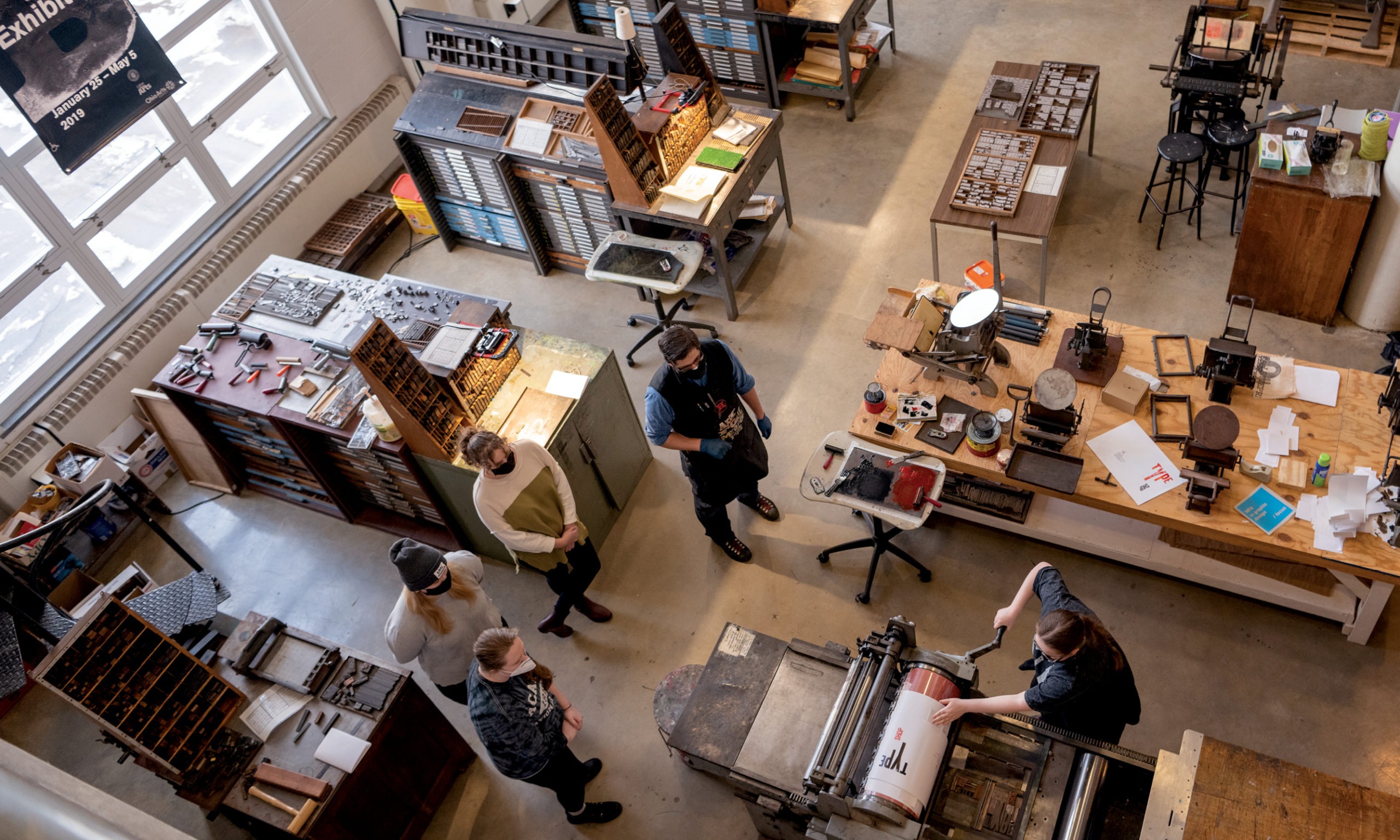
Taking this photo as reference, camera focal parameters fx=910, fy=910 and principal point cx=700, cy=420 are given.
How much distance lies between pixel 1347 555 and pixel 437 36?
6.93 meters

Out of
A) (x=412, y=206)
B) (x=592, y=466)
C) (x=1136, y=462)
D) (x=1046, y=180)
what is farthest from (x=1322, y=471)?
(x=412, y=206)

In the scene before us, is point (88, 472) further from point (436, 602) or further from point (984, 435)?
point (984, 435)

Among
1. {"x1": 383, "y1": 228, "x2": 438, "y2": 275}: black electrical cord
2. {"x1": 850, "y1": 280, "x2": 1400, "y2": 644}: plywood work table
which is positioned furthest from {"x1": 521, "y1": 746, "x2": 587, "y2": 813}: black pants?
{"x1": 383, "y1": 228, "x2": 438, "y2": 275}: black electrical cord

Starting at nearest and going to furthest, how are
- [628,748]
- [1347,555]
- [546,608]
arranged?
1. [1347,555]
2. [628,748]
3. [546,608]

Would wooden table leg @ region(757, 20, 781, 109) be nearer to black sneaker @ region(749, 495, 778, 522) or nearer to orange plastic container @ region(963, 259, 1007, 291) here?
orange plastic container @ region(963, 259, 1007, 291)

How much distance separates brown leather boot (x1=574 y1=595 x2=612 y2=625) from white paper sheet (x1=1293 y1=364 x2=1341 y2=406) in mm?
3923

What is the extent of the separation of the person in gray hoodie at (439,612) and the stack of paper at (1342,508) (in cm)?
387

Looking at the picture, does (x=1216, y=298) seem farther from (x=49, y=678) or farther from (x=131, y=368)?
(x=131, y=368)

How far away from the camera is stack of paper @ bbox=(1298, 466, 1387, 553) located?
165 inches

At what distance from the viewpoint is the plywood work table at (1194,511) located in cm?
431

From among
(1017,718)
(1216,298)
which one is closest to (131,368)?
(1017,718)

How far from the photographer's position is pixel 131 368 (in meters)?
6.50

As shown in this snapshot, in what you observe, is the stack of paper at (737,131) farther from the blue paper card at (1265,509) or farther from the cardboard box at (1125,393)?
the blue paper card at (1265,509)

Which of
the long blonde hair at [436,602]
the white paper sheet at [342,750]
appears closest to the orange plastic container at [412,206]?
the long blonde hair at [436,602]
